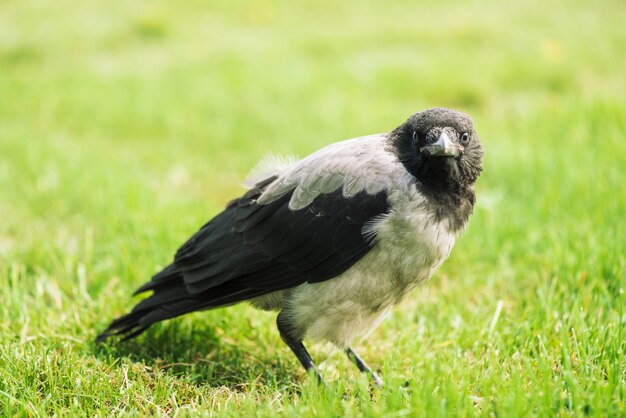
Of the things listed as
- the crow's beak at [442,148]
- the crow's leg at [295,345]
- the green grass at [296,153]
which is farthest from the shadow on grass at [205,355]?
the crow's beak at [442,148]

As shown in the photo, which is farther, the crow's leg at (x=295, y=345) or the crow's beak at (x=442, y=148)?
the crow's leg at (x=295, y=345)

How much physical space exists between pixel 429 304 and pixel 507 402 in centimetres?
163

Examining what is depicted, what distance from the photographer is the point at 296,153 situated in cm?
656

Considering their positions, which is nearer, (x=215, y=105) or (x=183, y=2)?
(x=215, y=105)

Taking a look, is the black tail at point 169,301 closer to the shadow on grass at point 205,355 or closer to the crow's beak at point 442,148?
the shadow on grass at point 205,355

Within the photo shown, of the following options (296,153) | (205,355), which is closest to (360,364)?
(205,355)

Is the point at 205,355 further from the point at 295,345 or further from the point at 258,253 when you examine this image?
the point at 258,253

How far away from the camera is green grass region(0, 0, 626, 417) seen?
3008 mm

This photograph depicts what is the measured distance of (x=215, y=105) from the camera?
7922 millimetres

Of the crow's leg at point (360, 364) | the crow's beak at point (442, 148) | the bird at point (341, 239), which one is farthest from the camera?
the crow's leg at point (360, 364)

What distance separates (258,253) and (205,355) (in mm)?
703

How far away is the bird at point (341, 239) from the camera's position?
10.1 ft

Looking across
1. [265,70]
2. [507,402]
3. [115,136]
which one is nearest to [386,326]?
[507,402]

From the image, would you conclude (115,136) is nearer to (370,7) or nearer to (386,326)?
(386,326)
